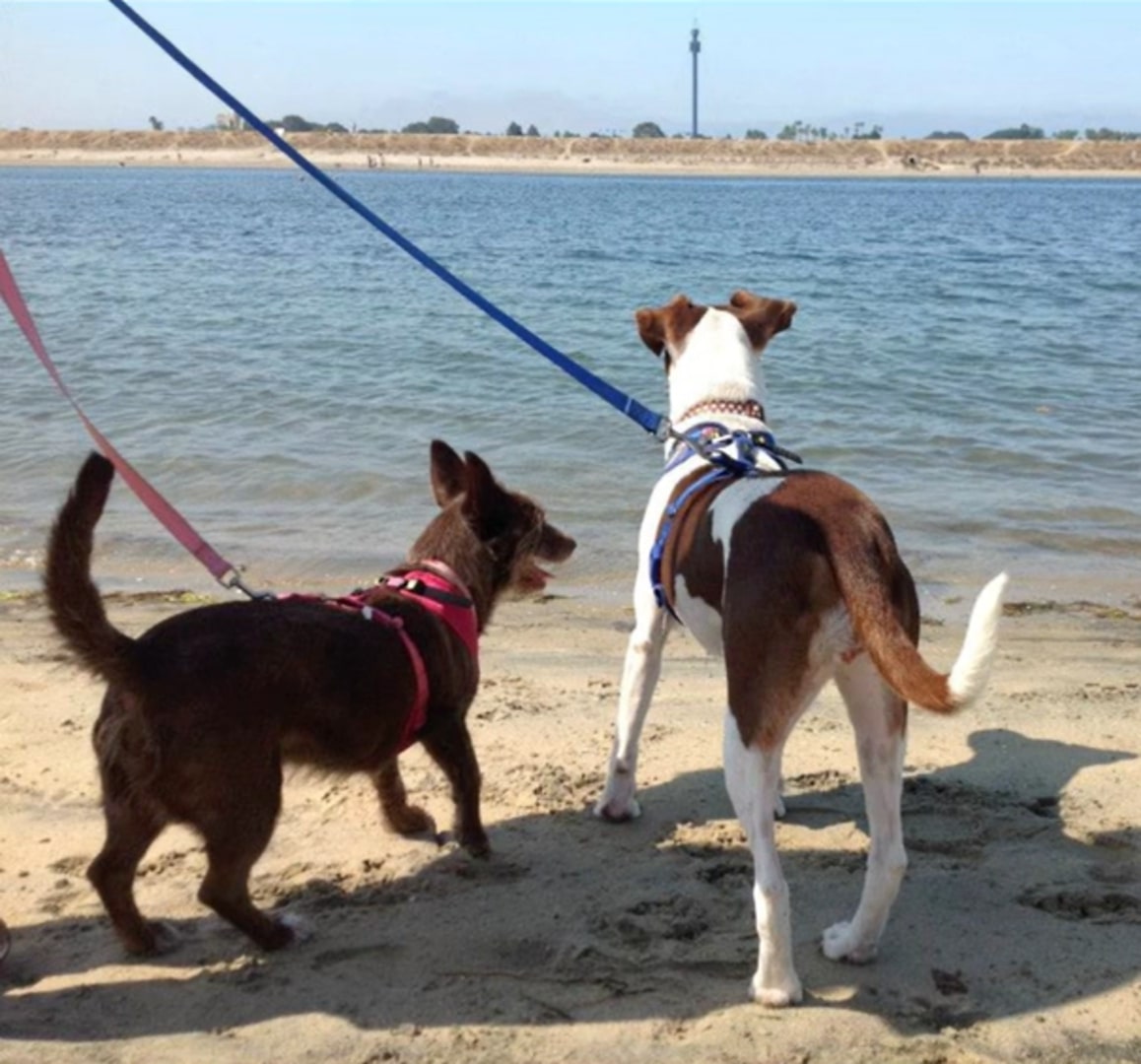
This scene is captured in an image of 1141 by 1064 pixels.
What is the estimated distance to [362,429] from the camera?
1302 cm

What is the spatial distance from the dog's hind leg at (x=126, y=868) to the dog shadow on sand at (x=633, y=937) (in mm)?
74

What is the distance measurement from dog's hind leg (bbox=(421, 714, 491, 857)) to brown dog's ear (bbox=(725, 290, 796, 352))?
2120 mm

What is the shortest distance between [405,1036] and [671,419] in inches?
105

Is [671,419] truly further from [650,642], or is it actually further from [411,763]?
[411,763]

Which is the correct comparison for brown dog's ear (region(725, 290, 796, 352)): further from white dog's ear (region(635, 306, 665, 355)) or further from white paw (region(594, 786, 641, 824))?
white paw (region(594, 786, 641, 824))

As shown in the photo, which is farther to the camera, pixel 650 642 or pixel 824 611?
pixel 650 642

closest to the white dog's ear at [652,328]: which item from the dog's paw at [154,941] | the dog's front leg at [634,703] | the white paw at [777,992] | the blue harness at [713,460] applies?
the blue harness at [713,460]

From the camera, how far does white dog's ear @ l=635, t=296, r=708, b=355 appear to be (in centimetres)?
576

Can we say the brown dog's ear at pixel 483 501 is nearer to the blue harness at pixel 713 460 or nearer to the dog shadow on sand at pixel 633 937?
the blue harness at pixel 713 460

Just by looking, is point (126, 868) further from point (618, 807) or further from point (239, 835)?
point (618, 807)

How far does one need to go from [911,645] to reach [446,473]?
2.04 meters

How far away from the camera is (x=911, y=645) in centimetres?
363

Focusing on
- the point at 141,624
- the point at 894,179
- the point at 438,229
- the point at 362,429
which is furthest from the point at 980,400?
the point at 894,179

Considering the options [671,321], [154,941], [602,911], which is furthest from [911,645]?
[671,321]
